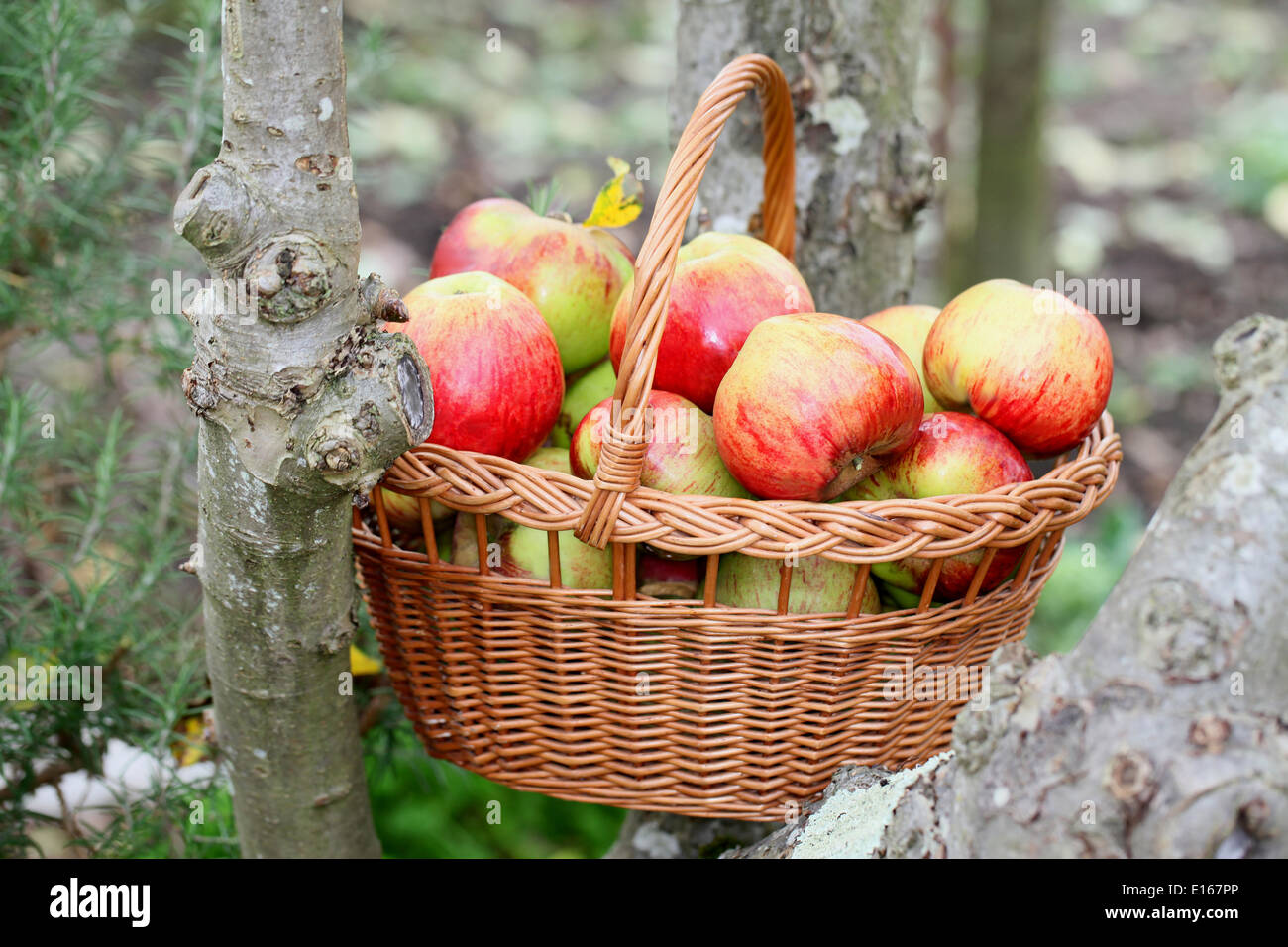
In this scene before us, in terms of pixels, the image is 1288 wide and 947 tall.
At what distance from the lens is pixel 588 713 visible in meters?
1.14

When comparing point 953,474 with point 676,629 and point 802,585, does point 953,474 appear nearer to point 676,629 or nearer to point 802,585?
point 802,585

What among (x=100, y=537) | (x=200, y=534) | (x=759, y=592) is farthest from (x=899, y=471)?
(x=100, y=537)

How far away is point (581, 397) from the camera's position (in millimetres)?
1345

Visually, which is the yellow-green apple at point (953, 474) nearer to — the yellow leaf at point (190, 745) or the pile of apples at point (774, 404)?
the pile of apples at point (774, 404)

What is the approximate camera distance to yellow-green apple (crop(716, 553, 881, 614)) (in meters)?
1.08

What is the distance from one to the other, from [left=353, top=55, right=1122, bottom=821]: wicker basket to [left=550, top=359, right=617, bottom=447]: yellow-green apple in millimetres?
270

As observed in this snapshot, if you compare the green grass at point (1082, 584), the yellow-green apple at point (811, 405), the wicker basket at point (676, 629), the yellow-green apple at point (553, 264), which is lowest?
the green grass at point (1082, 584)

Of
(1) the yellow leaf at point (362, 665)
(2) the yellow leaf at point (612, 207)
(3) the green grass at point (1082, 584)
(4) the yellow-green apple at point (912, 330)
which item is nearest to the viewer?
(4) the yellow-green apple at point (912, 330)

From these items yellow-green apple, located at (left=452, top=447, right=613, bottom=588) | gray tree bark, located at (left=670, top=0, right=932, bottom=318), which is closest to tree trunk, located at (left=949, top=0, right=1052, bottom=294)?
gray tree bark, located at (left=670, top=0, right=932, bottom=318)

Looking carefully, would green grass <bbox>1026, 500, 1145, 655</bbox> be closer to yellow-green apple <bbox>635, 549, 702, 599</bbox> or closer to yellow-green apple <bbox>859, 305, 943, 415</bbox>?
yellow-green apple <bbox>859, 305, 943, 415</bbox>

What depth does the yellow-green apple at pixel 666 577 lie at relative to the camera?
3.59 ft

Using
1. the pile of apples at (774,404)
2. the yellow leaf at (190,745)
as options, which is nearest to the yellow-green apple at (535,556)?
the pile of apples at (774,404)
